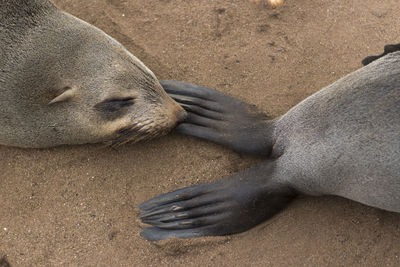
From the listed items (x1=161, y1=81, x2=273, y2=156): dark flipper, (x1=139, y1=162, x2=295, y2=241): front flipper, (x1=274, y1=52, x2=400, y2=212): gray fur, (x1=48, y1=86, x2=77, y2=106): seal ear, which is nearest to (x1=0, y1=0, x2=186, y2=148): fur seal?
(x1=48, y1=86, x2=77, y2=106): seal ear

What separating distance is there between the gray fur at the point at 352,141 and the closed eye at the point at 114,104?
1142 millimetres

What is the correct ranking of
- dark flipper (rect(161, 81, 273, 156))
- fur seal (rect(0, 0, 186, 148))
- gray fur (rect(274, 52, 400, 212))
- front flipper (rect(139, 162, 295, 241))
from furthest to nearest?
dark flipper (rect(161, 81, 273, 156)), fur seal (rect(0, 0, 186, 148)), front flipper (rect(139, 162, 295, 241)), gray fur (rect(274, 52, 400, 212))

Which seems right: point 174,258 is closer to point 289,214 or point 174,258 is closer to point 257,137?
point 289,214

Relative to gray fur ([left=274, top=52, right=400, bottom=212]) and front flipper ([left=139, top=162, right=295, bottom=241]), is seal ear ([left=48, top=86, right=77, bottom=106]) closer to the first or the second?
front flipper ([left=139, top=162, right=295, bottom=241])

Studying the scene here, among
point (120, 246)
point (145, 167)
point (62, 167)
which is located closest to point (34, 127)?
point (62, 167)

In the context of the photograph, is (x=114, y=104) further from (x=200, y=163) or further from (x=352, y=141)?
(x=352, y=141)

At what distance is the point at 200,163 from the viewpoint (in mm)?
2844

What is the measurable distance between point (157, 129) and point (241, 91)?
842 millimetres

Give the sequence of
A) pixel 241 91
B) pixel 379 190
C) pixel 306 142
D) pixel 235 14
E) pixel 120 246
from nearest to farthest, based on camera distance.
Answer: pixel 379 190 < pixel 306 142 < pixel 120 246 < pixel 241 91 < pixel 235 14

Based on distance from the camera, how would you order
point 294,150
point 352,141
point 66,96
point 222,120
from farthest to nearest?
point 222,120 < point 66,96 < point 294,150 < point 352,141

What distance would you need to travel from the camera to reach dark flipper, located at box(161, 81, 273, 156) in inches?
107

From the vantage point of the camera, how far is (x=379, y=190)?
2113mm

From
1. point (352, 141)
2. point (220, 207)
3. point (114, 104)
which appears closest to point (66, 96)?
point (114, 104)

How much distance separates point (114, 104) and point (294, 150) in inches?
50.2
